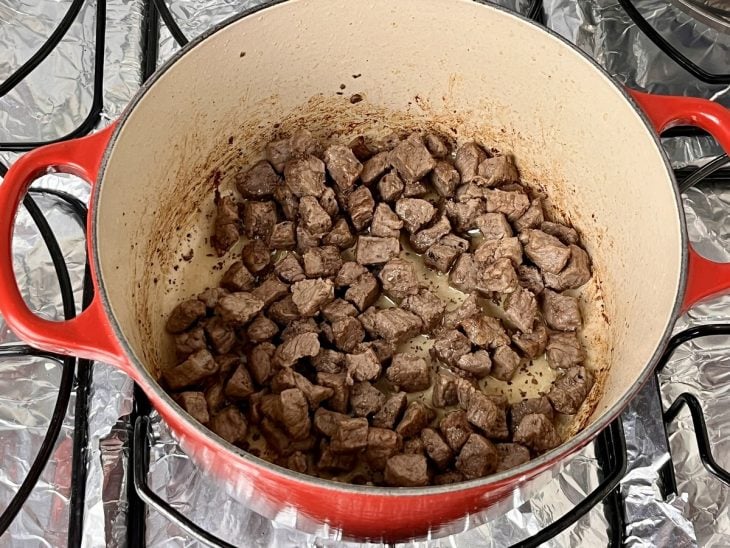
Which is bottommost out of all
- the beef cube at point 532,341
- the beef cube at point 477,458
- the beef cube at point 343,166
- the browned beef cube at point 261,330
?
the beef cube at point 477,458

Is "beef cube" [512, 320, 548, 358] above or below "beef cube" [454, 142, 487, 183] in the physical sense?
below

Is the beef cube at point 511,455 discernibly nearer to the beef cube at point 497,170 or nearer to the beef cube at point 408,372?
the beef cube at point 408,372

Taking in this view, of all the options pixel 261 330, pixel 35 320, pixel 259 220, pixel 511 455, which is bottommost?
pixel 511 455

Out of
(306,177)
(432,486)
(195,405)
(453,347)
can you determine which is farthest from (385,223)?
(432,486)

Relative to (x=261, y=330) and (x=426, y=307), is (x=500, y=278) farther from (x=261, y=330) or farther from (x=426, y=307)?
(x=261, y=330)

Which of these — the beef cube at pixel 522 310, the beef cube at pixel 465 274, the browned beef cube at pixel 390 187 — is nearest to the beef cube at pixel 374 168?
the browned beef cube at pixel 390 187

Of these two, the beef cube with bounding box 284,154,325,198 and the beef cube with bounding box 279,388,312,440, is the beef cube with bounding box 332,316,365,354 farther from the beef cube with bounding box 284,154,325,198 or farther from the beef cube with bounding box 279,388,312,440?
the beef cube with bounding box 284,154,325,198

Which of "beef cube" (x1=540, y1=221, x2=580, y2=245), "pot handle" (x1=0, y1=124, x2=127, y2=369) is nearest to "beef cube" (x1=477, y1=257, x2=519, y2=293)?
"beef cube" (x1=540, y1=221, x2=580, y2=245)
